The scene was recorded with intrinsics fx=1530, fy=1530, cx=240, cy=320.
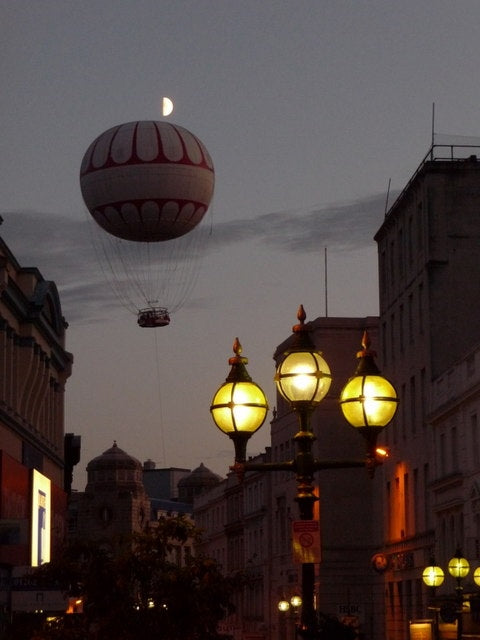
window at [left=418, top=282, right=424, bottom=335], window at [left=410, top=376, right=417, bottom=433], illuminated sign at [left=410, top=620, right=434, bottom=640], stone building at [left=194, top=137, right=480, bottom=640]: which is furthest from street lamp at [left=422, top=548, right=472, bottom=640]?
window at [left=418, top=282, right=424, bottom=335]

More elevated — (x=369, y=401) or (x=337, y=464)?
(x=369, y=401)

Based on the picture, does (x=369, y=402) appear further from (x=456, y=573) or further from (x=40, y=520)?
(x=40, y=520)

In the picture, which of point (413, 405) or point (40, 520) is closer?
point (40, 520)

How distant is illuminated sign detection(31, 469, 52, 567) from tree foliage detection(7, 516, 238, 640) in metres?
37.2

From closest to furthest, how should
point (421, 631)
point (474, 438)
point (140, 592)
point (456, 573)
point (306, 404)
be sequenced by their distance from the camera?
point (306, 404)
point (140, 592)
point (421, 631)
point (456, 573)
point (474, 438)

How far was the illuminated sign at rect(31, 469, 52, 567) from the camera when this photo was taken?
6581cm

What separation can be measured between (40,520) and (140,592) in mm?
43037

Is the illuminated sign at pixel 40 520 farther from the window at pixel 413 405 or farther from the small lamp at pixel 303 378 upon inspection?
the small lamp at pixel 303 378

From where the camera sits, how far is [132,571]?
88.8 feet

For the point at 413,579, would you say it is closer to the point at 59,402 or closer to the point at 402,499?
the point at 402,499

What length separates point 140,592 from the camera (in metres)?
27.3

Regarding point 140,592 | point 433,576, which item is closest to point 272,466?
point 140,592

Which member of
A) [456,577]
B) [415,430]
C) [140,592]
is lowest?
[140,592]

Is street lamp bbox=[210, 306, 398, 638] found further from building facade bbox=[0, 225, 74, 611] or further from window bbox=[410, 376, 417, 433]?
window bbox=[410, 376, 417, 433]
